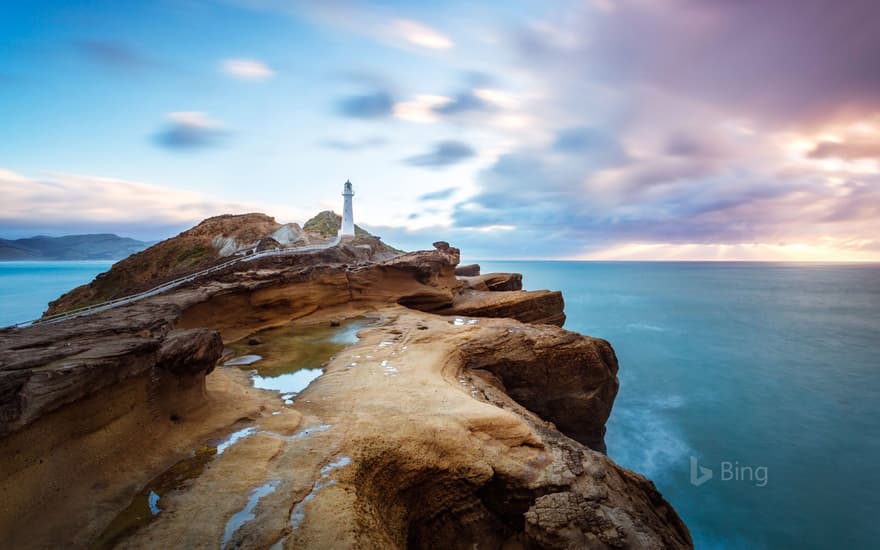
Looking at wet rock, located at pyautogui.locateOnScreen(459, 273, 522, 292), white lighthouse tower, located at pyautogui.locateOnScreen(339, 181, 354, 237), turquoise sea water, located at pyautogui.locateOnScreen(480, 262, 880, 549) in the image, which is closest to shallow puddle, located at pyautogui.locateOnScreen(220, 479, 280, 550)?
turquoise sea water, located at pyautogui.locateOnScreen(480, 262, 880, 549)

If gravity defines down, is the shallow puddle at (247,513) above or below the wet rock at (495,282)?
below

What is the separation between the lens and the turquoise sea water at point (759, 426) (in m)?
16.9

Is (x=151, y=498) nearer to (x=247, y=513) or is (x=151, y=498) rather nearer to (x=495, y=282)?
(x=247, y=513)

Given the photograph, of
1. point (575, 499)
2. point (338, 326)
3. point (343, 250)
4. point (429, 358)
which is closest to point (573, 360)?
point (429, 358)

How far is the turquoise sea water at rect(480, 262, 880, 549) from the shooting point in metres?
16.9

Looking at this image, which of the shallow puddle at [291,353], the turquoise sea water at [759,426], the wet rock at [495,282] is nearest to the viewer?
the shallow puddle at [291,353]

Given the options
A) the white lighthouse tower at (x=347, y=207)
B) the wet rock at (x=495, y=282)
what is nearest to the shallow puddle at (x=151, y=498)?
the wet rock at (x=495, y=282)

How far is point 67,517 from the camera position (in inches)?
197

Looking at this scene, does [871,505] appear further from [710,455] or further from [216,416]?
[216,416]

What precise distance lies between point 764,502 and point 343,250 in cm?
2635

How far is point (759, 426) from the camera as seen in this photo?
24891 millimetres

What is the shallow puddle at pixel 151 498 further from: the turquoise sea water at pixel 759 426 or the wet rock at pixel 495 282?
the wet rock at pixel 495 282

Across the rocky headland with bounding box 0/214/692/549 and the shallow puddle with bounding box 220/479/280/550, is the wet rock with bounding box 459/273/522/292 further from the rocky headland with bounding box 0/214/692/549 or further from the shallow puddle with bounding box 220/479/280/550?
the shallow puddle with bounding box 220/479/280/550

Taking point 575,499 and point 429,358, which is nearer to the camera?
point 575,499
